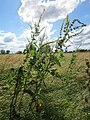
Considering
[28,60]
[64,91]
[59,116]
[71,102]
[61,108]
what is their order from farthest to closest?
1. [64,91]
2. [71,102]
3. [61,108]
4. [59,116]
5. [28,60]

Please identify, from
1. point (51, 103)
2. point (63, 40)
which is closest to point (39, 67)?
point (63, 40)

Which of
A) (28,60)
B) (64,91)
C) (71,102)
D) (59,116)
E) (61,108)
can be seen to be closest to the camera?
(28,60)

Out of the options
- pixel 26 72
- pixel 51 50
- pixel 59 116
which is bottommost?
pixel 59 116

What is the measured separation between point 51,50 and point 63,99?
1.45 metres

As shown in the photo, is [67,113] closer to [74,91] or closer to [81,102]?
[81,102]

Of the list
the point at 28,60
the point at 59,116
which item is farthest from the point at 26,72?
the point at 59,116

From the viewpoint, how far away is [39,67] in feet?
11.6

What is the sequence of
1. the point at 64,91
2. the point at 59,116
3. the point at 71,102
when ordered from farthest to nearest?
the point at 64,91, the point at 71,102, the point at 59,116

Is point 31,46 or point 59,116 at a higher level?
point 31,46

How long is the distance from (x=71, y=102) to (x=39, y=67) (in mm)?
1303

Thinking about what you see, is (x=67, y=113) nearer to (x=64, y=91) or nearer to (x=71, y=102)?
(x=71, y=102)

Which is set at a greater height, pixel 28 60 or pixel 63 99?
pixel 28 60

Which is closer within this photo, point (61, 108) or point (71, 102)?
point (61, 108)

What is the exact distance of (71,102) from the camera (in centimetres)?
457
